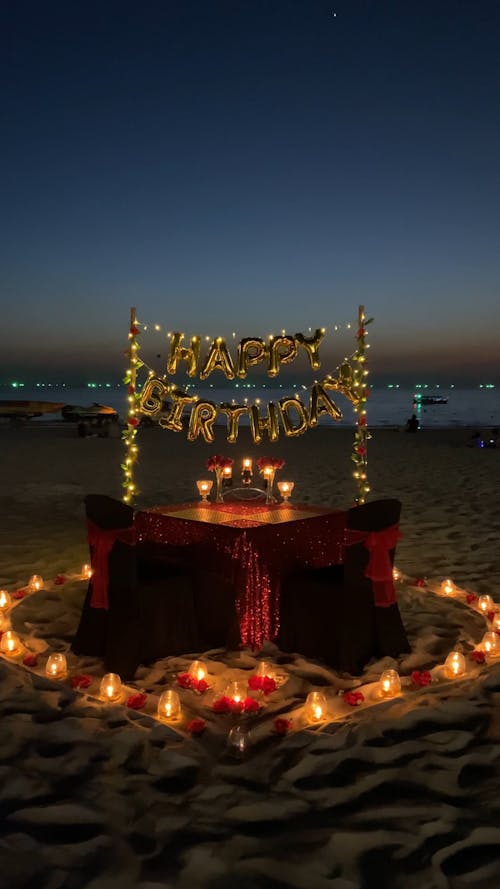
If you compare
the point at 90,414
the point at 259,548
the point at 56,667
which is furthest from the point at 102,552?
the point at 90,414

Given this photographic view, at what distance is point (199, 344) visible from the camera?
5.43 meters

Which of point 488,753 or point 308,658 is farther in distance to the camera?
point 308,658

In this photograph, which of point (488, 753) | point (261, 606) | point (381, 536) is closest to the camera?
point (488, 753)

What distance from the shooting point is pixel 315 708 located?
11.7ft

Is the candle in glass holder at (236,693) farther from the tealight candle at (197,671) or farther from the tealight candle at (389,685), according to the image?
the tealight candle at (389,685)

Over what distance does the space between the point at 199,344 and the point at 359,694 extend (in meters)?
2.98

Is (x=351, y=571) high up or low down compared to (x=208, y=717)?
up

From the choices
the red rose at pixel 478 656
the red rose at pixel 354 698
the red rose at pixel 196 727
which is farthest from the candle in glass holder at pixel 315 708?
the red rose at pixel 478 656

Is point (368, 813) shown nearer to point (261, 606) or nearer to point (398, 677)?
point (398, 677)

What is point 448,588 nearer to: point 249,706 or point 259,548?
point 259,548

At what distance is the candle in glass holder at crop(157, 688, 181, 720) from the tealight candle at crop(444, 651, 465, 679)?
1.70m

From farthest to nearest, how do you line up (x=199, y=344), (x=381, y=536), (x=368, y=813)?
(x=199, y=344) → (x=381, y=536) → (x=368, y=813)

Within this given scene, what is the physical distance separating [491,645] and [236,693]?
1.84m

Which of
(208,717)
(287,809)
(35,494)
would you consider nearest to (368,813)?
(287,809)
